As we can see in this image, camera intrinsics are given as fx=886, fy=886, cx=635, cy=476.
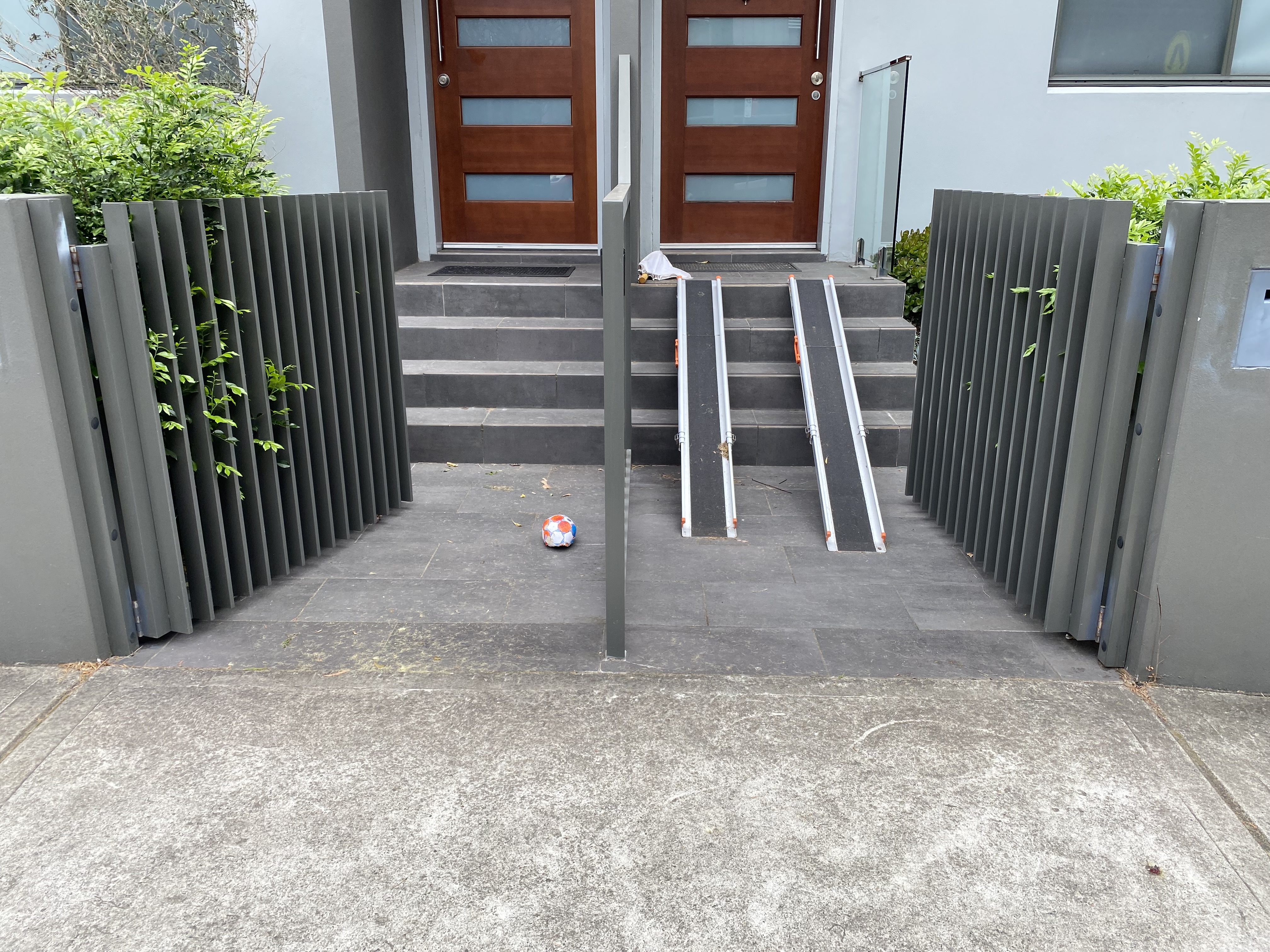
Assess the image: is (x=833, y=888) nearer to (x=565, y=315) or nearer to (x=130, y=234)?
(x=130, y=234)

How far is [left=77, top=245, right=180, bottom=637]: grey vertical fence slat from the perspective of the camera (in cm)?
269

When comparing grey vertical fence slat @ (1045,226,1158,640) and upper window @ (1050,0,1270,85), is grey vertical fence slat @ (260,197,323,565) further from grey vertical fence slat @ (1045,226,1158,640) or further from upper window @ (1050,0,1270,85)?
upper window @ (1050,0,1270,85)

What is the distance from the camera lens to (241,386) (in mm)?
3219

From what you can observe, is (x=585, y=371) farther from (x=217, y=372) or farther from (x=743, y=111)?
(x=743, y=111)

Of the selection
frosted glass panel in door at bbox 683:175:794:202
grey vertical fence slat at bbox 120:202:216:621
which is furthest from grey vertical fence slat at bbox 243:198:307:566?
frosted glass panel in door at bbox 683:175:794:202

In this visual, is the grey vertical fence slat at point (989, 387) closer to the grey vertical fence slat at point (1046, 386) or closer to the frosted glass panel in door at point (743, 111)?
the grey vertical fence slat at point (1046, 386)

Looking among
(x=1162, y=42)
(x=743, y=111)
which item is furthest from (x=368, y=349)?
(x=1162, y=42)

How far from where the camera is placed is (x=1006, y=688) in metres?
2.82

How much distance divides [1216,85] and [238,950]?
865cm

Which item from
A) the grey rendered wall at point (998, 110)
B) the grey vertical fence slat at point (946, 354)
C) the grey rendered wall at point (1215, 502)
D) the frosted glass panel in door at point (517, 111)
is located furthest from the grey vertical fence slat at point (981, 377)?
the frosted glass panel in door at point (517, 111)

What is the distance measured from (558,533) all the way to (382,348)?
1.25 metres

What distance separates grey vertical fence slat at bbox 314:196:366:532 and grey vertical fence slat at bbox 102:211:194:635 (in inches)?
38.0

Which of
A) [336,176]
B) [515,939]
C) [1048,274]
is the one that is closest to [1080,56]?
[1048,274]

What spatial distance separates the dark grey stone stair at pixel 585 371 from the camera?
5.14 metres
